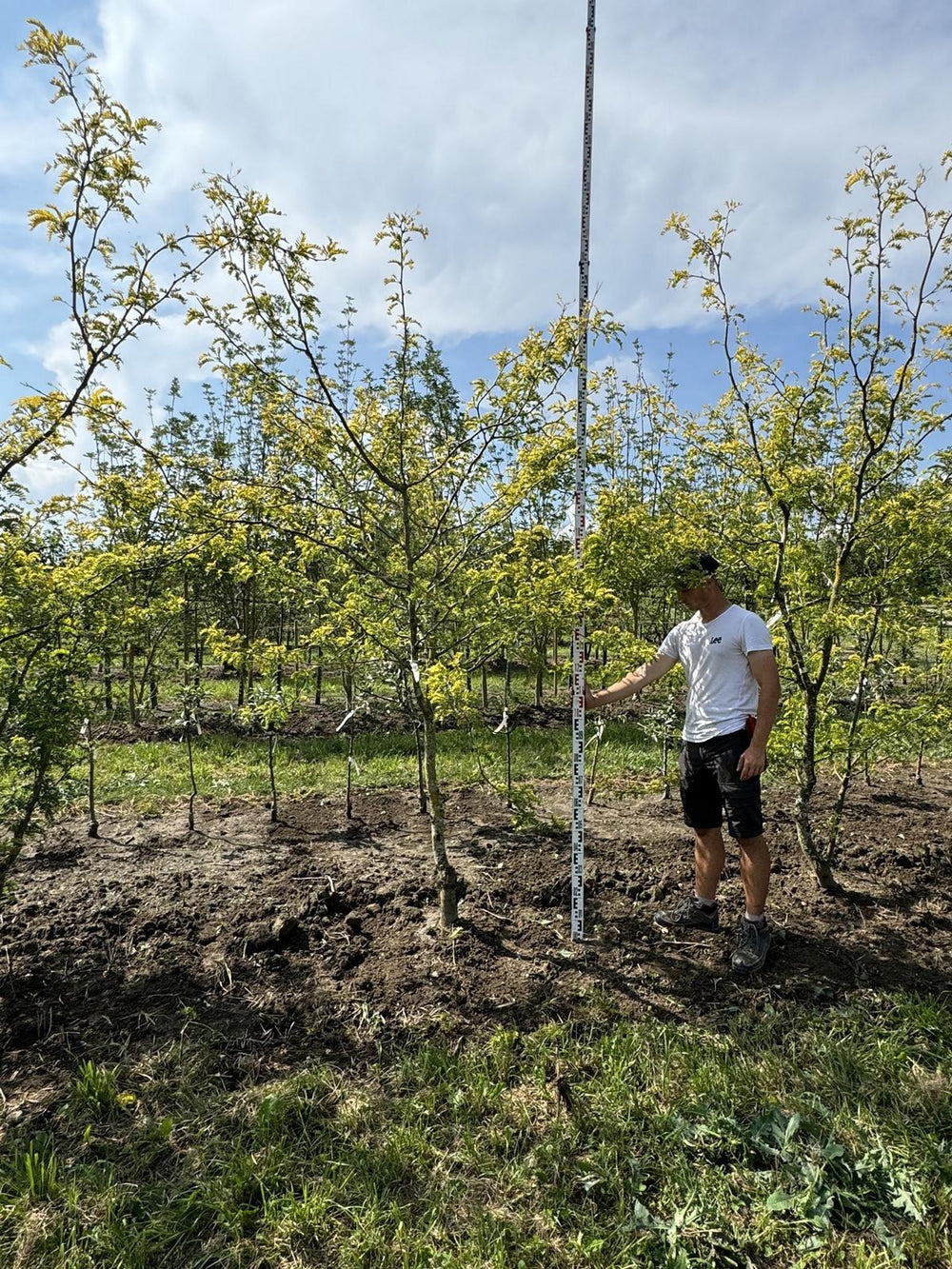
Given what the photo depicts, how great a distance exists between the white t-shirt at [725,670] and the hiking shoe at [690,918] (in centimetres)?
102

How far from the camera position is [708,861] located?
3.71 m

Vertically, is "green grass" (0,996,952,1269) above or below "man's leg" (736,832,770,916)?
below

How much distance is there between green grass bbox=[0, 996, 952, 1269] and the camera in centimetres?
197

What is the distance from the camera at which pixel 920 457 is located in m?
3.90

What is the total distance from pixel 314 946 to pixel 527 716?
7.03 metres

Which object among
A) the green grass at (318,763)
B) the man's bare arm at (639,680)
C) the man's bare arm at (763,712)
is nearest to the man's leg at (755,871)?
the man's bare arm at (763,712)

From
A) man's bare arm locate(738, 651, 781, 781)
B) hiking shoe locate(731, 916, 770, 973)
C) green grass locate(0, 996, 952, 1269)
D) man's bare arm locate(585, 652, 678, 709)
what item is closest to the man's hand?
man's bare arm locate(738, 651, 781, 781)

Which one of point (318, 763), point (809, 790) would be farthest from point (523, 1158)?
point (318, 763)

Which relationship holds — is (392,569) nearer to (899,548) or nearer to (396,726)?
(899,548)

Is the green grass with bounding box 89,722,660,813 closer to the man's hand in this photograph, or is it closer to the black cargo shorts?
the black cargo shorts

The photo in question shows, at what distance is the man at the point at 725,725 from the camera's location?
3.28m

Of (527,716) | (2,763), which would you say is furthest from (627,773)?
(2,763)

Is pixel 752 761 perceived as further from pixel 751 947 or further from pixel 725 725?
pixel 751 947

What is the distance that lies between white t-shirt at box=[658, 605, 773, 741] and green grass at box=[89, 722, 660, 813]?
308cm
